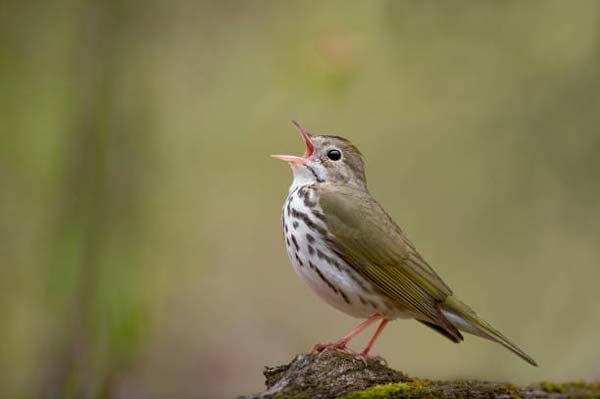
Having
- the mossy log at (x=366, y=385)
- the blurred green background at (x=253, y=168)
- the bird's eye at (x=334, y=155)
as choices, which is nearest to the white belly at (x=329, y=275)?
the bird's eye at (x=334, y=155)

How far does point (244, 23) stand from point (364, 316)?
358 cm

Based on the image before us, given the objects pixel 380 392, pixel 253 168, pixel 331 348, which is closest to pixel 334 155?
pixel 331 348

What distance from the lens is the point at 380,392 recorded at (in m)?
4.02

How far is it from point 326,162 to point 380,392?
290 cm

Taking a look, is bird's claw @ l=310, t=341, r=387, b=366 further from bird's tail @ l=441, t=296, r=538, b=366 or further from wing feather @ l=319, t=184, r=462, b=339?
bird's tail @ l=441, t=296, r=538, b=366

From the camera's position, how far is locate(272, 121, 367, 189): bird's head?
6.59m

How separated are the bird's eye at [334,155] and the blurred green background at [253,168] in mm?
461

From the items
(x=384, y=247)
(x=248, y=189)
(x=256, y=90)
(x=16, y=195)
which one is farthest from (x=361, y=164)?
(x=248, y=189)

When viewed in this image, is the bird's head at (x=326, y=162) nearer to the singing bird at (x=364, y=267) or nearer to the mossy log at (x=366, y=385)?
the singing bird at (x=364, y=267)

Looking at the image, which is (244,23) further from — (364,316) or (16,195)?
(364,316)

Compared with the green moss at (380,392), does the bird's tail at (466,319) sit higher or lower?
higher

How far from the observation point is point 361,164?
6902mm

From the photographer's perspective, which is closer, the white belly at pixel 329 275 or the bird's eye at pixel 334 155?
the white belly at pixel 329 275

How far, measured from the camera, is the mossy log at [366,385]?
3.88 metres
